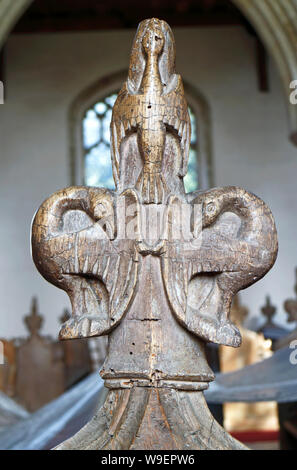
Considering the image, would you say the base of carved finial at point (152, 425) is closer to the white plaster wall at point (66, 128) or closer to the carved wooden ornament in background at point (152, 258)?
the carved wooden ornament in background at point (152, 258)

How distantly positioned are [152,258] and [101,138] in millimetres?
8471

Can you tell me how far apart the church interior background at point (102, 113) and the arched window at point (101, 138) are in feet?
0.05

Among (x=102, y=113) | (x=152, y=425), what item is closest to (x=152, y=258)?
(x=152, y=425)

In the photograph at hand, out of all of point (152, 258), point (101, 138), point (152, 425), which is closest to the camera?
point (152, 425)

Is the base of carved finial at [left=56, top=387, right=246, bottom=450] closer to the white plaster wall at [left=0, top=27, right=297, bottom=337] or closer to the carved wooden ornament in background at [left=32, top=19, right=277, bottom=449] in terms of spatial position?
the carved wooden ornament in background at [left=32, top=19, right=277, bottom=449]

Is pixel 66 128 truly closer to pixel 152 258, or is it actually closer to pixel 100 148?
pixel 100 148

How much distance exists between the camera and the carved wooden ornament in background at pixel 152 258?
126 cm

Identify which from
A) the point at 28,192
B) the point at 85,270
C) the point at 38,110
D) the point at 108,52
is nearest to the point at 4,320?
the point at 28,192

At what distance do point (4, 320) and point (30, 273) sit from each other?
716 millimetres

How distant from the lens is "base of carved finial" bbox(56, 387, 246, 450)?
1146mm

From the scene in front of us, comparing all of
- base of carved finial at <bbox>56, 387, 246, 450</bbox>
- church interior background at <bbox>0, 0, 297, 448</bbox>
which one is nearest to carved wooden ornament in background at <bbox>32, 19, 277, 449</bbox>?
base of carved finial at <bbox>56, 387, 246, 450</bbox>

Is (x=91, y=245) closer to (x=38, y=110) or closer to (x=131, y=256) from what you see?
(x=131, y=256)

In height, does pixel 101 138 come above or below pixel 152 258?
above

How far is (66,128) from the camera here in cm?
949
